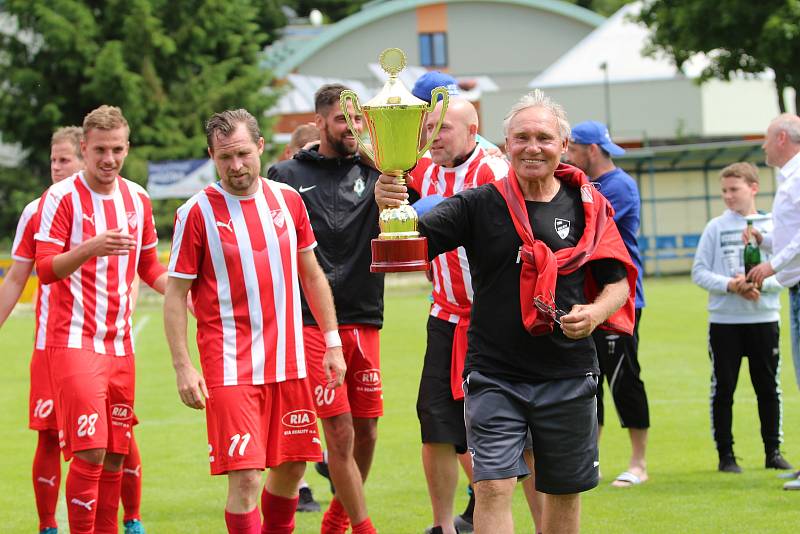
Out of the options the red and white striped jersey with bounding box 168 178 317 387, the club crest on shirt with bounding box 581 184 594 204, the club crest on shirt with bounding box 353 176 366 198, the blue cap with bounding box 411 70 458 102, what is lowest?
the red and white striped jersey with bounding box 168 178 317 387

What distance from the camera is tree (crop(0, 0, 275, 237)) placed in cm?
4050

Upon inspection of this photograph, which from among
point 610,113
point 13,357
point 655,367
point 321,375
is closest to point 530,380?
point 321,375

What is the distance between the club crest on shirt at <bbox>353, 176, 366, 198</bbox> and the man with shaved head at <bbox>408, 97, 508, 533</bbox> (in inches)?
21.0

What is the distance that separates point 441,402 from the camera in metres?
6.56

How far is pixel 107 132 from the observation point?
21.5ft

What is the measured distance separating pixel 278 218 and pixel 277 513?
1.42 meters

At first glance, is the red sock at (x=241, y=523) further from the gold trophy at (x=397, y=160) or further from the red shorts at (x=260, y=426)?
the gold trophy at (x=397, y=160)

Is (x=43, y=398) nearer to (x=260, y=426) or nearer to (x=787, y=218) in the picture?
(x=260, y=426)

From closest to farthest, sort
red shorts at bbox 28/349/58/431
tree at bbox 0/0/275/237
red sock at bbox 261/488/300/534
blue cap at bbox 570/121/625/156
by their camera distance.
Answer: red sock at bbox 261/488/300/534 < red shorts at bbox 28/349/58/431 < blue cap at bbox 570/121/625/156 < tree at bbox 0/0/275/237

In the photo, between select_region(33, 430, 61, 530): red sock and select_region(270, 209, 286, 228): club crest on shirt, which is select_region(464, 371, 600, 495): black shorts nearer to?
select_region(270, 209, 286, 228): club crest on shirt

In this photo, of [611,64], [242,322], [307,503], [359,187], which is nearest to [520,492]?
[307,503]

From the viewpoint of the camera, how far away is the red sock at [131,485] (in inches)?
285

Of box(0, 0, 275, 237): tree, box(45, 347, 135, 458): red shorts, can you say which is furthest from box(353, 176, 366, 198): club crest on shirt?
box(0, 0, 275, 237): tree

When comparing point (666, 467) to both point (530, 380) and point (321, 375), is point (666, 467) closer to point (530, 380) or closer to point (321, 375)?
point (321, 375)
